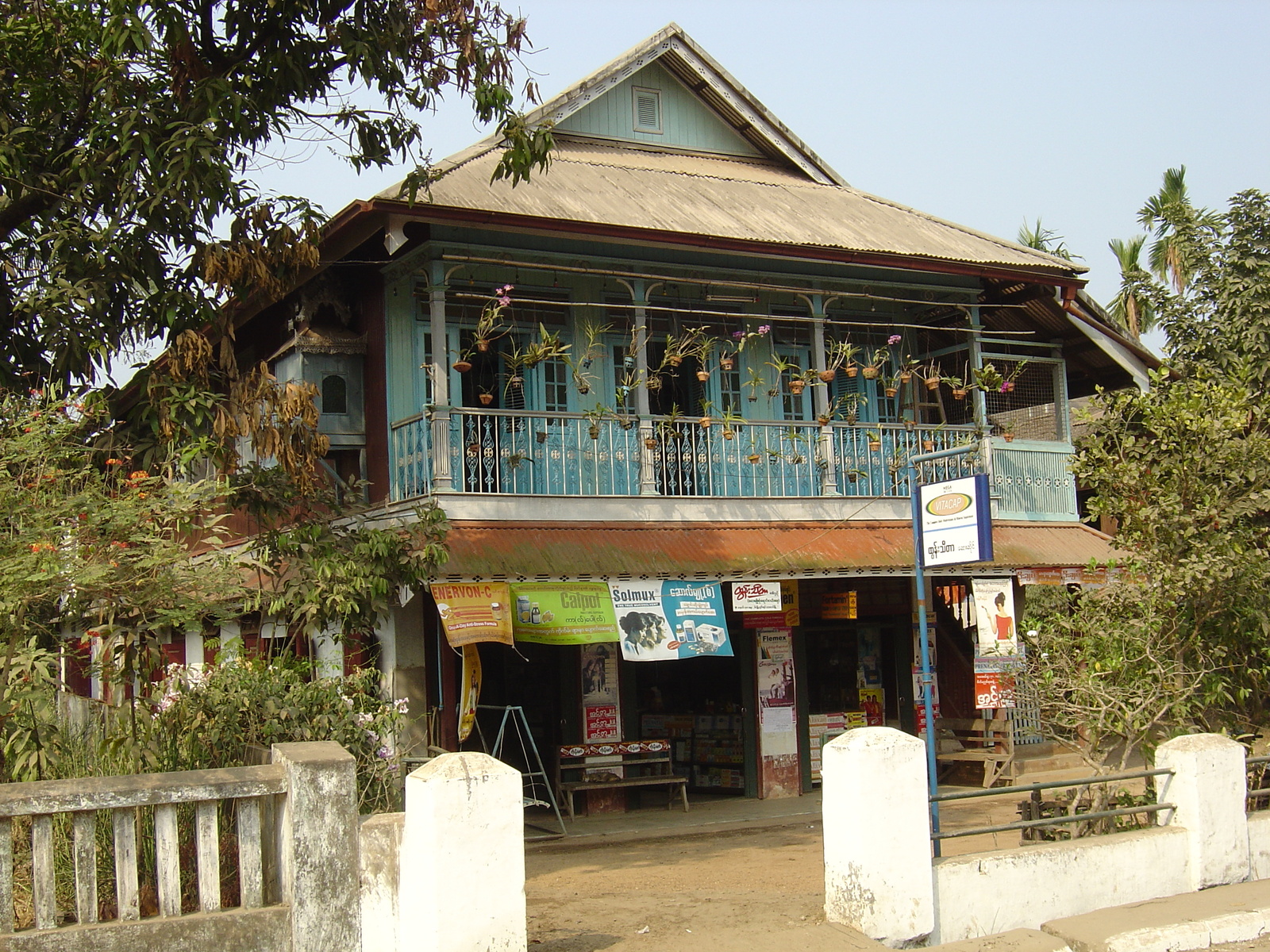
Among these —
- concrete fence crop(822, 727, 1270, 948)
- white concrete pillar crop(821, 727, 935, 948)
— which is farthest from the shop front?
white concrete pillar crop(821, 727, 935, 948)

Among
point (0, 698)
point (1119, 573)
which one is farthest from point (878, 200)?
point (0, 698)

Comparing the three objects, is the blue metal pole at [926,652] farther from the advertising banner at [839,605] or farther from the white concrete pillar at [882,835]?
the advertising banner at [839,605]

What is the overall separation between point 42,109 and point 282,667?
493 centimetres

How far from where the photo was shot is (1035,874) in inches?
293

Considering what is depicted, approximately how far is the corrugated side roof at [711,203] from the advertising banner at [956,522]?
15.2 feet

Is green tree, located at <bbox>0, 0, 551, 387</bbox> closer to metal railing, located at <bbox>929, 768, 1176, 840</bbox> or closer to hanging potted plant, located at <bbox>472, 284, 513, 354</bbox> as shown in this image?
hanging potted plant, located at <bbox>472, 284, 513, 354</bbox>

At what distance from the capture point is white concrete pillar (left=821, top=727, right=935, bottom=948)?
6785mm

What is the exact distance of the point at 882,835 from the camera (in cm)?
679

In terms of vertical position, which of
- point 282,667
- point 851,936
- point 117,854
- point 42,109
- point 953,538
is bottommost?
point 851,936

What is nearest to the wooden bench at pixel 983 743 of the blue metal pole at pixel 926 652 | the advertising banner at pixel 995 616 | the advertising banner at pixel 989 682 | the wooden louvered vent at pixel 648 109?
Answer: the advertising banner at pixel 989 682

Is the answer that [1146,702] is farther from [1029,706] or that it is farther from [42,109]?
[42,109]

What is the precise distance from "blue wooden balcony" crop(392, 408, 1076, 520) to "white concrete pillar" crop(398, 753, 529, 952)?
522 centimetres

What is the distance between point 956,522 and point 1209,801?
254 centimetres

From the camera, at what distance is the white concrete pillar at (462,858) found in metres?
5.91
